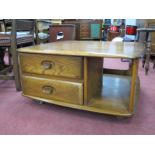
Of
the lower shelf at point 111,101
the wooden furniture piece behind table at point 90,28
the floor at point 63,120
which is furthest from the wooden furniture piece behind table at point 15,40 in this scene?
the wooden furniture piece behind table at point 90,28

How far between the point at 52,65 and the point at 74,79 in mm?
149

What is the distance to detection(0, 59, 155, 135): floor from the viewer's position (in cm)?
87

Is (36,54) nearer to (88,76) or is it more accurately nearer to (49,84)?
(49,84)

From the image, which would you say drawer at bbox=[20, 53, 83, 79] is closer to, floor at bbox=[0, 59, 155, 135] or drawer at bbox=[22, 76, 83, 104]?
drawer at bbox=[22, 76, 83, 104]

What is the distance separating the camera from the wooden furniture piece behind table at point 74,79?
0.86 m

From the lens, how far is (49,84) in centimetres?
99

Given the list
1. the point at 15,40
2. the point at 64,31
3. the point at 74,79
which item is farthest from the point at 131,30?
the point at 74,79

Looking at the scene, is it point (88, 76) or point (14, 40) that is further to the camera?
point (14, 40)

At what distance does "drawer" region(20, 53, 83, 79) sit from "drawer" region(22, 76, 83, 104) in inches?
1.9

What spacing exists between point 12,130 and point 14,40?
→ 705mm

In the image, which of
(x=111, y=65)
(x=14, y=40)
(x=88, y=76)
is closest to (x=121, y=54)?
(x=88, y=76)

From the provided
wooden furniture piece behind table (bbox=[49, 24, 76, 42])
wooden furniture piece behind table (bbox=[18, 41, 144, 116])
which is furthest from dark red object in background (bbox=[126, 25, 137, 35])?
wooden furniture piece behind table (bbox=[18, 41, 144, 116])
